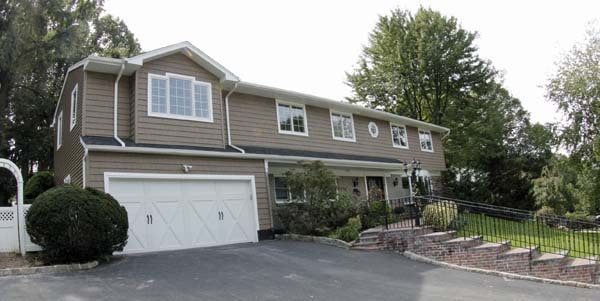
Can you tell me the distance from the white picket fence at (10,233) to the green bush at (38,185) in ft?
19.5

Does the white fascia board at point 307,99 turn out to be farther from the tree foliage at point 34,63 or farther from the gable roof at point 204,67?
the tree foliage at point 34,63

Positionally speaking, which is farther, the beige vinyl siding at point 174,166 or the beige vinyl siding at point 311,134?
the beige vinyl siding at point 311,134

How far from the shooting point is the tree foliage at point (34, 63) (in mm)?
18842

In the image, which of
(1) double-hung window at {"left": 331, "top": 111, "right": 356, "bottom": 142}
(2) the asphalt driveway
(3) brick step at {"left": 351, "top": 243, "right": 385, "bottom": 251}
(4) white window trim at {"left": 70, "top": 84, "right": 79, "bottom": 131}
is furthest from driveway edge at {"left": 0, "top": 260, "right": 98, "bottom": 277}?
(1) double-hung window at {"left": 331, "top": 111, "right": 356, "bottom": 142}

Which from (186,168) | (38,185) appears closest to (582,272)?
(186,168)

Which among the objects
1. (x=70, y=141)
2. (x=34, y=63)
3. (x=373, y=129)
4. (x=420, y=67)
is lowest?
(x=70, y=141)

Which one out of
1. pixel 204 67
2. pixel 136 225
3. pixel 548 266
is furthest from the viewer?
pixel 204 67

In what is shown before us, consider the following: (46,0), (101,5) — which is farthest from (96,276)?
(101,5)

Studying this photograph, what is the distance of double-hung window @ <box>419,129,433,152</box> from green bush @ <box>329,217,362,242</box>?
40.4 ft

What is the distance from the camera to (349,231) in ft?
42.3

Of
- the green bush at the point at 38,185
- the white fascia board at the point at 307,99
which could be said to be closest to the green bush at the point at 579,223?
the white fascia board at the point at 307,99

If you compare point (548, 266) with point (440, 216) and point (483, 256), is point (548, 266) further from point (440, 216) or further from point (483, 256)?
point (440, 216)

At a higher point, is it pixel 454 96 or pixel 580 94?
pixel 454 96

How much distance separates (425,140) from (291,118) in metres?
10.7
